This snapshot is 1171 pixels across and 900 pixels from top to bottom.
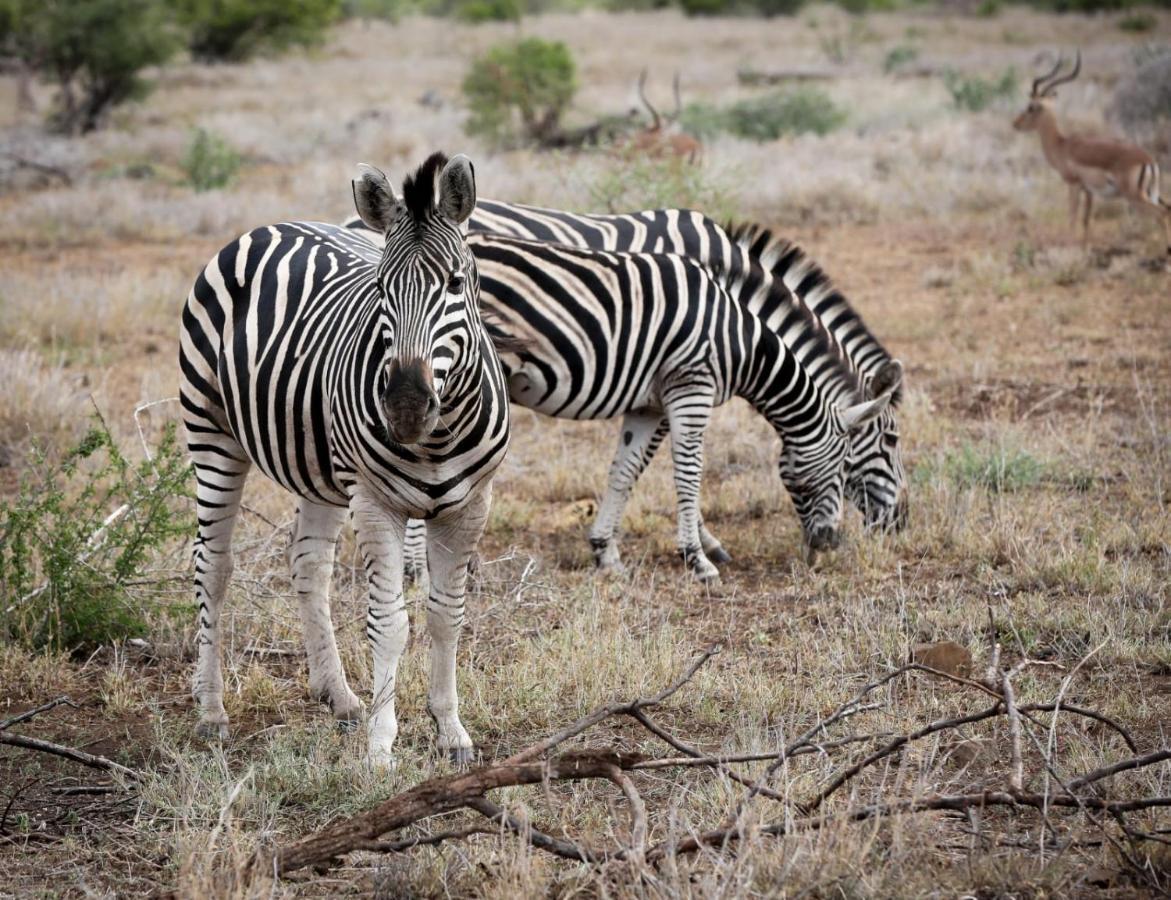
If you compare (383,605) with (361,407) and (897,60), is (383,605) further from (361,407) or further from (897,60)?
(897,60)

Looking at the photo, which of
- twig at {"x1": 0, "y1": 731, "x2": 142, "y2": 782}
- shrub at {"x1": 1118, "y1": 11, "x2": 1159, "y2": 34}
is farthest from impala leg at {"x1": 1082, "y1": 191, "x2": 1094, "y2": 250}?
shrub at {"x1": 1118, "y1": 11, "x2": 1159, "y2": 34}

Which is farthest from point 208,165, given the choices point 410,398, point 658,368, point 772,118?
point 410,398

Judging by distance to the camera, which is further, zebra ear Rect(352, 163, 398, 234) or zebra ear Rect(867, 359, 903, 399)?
zebra ear Rect(867, 359, 903, 399)

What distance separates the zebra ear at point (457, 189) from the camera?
399 cm

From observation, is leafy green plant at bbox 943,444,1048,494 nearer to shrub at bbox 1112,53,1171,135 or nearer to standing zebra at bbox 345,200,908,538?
standing zebra at bbox 345,200,908,538

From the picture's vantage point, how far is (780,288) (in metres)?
7.43

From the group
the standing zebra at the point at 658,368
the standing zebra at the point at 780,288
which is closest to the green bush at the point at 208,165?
the standing zebra at the point at 780,288

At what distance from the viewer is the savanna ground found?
388 cm

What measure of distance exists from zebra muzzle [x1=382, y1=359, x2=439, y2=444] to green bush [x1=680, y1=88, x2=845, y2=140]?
19.3 meters

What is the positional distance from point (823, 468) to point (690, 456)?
2.61 ft

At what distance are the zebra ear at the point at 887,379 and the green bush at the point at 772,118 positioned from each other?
15.5 m

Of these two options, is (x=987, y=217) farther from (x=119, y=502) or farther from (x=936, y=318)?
(x=119, y=502)

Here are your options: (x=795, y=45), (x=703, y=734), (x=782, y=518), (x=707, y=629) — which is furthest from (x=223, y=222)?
(x=795, y=45)

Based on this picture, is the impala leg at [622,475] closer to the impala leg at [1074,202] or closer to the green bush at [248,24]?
the impala leg at [1074,202]
